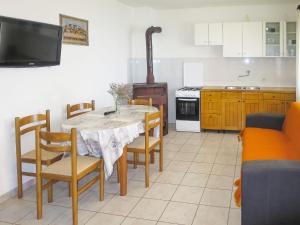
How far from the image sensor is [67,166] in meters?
3.11

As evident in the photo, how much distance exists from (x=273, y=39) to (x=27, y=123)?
14.9ft

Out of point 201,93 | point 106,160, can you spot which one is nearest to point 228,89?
point 201,93

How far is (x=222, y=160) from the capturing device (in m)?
4.75

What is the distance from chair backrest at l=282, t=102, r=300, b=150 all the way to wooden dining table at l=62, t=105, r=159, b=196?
5.43 feet

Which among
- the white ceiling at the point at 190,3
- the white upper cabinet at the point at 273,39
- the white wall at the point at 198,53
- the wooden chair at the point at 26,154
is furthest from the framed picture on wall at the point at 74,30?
the white upper cabinet at the point at 273,39

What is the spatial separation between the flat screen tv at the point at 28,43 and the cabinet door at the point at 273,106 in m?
3.75

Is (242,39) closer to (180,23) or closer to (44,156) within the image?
(180,23)

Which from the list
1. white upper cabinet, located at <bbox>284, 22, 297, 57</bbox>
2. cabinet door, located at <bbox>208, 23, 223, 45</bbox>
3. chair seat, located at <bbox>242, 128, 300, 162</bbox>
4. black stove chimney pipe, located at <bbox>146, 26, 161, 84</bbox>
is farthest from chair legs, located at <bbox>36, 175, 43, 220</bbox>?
white upper cabinet, located at <bbox>284, 22, 297, 57</bbox>

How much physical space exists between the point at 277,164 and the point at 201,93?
3.84m

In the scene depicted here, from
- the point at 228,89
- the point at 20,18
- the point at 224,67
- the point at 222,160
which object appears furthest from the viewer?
the point at 224,67

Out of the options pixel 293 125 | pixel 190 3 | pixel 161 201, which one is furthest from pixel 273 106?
pixel 161 201

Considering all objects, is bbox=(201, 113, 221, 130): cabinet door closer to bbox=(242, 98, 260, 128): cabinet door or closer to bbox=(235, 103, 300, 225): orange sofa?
bbox=(242, 98, 260, 128): cabinet door

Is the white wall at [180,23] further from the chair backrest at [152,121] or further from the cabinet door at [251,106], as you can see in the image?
the chair backrest at [152,121]

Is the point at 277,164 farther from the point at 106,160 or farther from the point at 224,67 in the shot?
the point at 224,67
